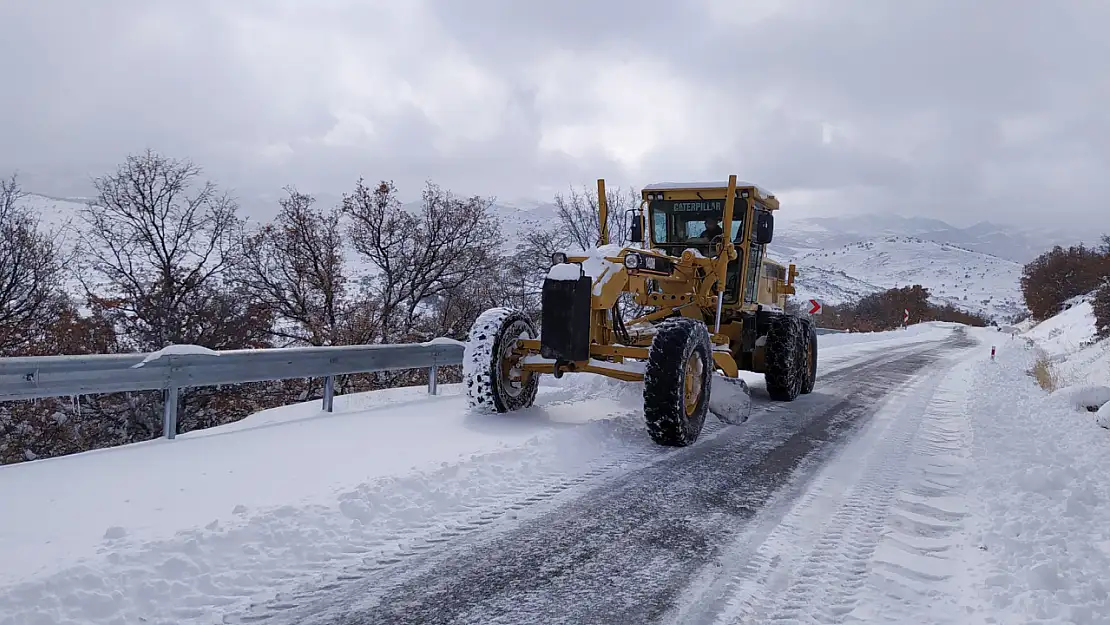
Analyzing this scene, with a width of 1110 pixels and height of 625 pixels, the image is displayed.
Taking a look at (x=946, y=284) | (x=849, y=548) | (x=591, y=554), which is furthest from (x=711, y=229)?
(x=946, y=284)

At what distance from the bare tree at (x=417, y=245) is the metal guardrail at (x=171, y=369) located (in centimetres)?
1347

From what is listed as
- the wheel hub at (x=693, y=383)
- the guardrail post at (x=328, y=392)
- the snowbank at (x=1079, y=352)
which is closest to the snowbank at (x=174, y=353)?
the guardrail post at (x=328, y=392)

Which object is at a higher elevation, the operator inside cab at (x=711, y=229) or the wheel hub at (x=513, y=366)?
the operator inside cab at (x=711, y=229)

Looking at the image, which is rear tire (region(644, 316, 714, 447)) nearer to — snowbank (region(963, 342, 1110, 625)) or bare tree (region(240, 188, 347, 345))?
snowbank (region(963, 342, 1110, 625))

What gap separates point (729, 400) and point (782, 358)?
2360 mm

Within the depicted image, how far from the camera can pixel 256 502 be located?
3.99m

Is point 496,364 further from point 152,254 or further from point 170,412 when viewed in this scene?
point 152,254

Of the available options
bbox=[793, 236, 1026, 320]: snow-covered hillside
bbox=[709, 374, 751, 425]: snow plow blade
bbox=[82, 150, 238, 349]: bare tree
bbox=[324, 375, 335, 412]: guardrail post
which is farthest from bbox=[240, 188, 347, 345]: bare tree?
bbox=[793, 236, 1026, 320]: snow-covered hillside

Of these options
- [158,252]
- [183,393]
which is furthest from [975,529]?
[158,252]

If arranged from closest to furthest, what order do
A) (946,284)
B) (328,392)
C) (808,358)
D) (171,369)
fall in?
(171,369), (328,392), (808,358), (946,284)

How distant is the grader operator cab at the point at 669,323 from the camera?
630 cm

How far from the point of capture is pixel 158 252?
1941 centimetres

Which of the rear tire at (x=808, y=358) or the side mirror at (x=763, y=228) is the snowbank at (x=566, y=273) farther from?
the rear tire at (x=808, y=358)

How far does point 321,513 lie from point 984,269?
9067 inches
